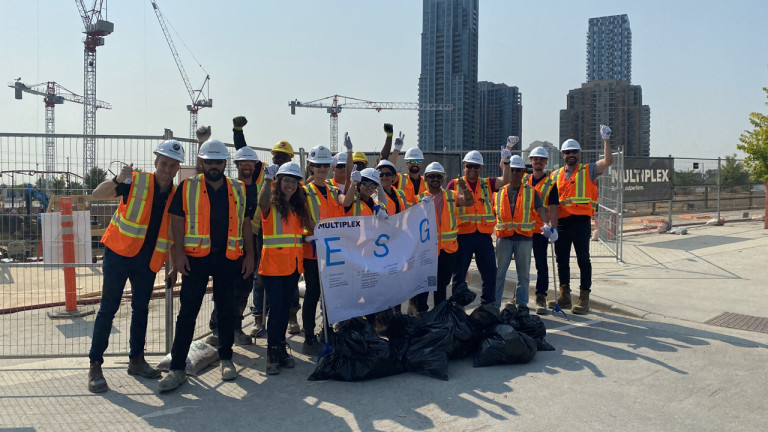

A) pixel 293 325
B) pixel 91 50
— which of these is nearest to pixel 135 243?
pixel 293 325

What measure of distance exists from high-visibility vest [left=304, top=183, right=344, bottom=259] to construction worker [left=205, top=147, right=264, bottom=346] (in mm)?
555

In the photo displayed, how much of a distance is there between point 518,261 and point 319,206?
280 centimetres

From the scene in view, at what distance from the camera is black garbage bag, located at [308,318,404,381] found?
491 cm

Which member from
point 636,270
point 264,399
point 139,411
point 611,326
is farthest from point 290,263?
point 636,270

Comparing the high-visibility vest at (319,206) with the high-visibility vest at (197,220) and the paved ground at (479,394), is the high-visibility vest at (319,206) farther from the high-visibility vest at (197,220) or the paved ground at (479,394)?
the paved ground at (479,394)

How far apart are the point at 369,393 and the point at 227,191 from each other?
2.18m

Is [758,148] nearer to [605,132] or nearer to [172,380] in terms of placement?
[605,132]

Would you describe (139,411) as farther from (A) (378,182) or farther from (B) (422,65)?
(B) (422,65)

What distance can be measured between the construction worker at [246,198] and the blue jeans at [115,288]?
0.83 m

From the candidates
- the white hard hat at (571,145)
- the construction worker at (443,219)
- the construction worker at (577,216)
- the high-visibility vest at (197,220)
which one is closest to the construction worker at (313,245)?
the high-visibility vest at (197,220)

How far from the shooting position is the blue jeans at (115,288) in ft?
16.1

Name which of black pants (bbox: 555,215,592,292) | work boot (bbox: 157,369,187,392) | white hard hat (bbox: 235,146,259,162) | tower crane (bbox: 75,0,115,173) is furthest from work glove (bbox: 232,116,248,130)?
tower crane (bbox: 75,0,115,173)

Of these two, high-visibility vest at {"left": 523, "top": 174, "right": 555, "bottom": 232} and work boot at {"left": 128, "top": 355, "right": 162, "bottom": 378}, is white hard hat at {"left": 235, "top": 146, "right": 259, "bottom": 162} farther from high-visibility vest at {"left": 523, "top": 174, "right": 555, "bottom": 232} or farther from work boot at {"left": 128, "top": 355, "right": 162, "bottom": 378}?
high-visibility vest at {"left": 523, "top": 174, "right": 555, "bottom": 232}

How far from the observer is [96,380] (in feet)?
15.6
